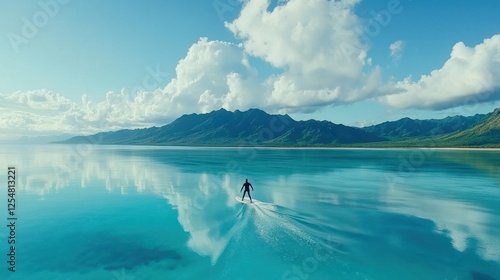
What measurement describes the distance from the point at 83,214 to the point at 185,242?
1738 cm

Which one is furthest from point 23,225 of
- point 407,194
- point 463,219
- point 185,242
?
point 407,194

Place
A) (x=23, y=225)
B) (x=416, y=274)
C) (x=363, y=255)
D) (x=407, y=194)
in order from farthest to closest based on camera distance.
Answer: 1. (x=407, y=194)
2. (x=23, y=225)
3. (x=363, y=255)
4. (x=416, y=274)

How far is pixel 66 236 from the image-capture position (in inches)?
1106

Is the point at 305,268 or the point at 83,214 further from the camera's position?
the point at 83,214

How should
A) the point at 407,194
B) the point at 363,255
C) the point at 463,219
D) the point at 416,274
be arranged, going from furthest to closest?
1. the point at 407,194
2. the point at 463,219
3. the point at 363,255
4. the point at 416,274

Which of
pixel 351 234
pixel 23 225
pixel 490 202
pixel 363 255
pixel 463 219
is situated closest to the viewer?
pixel 363 255

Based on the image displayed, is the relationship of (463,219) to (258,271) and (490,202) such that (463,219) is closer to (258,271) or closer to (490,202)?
(490,202)

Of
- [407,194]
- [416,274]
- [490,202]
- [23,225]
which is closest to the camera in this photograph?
[416,274]

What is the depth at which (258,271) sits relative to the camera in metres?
20.7

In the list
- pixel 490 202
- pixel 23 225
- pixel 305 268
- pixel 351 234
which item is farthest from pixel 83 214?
pixel 490 202

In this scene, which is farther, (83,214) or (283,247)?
(83,214)

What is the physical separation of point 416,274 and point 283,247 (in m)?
9.59

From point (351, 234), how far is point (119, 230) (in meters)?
22.7

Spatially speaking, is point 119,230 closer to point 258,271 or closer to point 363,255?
point 258,271
